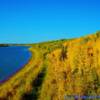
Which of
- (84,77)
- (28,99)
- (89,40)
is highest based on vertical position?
(89,40)

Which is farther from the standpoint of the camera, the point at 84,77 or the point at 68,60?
→ the point at 68,60

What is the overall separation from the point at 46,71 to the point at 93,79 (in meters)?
5.95

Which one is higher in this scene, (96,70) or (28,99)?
(96,70)

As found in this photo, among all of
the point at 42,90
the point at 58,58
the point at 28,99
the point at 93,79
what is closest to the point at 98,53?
the point at 58,58

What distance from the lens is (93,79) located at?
19.9 m

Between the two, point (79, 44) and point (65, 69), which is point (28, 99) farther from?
point (79, 44)

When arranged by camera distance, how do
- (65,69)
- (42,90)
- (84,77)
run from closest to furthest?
(42,90) → (84,77) → (65,69)

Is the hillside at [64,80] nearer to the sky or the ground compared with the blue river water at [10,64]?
nearer to the ground

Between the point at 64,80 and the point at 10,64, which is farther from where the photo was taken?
the point at 10,64

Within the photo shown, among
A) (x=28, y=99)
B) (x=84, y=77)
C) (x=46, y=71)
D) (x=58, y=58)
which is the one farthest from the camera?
(x=58, y=58)

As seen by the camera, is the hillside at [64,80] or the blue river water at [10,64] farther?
the blue river water at [10,64]

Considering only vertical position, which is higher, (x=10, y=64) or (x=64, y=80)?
(x=10, y=64)

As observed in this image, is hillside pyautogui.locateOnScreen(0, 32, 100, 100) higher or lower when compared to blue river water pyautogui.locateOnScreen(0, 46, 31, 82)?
lower

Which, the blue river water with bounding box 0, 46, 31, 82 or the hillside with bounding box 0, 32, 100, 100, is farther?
the blue river water with bounding box 0, 46, 31, 82
